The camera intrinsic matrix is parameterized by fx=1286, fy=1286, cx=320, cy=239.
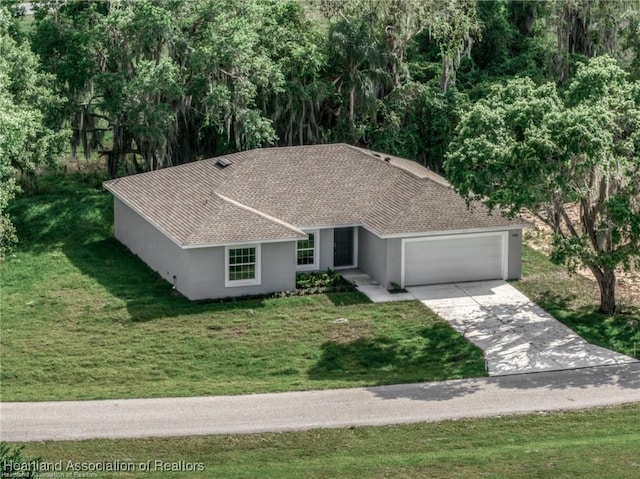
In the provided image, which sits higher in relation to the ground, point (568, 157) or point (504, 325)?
point (568, 157)

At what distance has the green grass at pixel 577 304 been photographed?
34.2 meters

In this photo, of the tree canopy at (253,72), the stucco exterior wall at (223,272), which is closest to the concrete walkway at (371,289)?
the stucco exterior wall at (223,272)

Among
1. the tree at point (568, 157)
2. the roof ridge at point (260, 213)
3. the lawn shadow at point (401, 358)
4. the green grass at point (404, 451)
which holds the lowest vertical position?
the green grass at point (404, 451)

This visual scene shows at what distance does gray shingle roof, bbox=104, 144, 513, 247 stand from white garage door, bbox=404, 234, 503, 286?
0.58 metres

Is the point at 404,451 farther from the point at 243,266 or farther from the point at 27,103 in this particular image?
the point at 27,103

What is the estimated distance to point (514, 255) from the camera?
38375 mm

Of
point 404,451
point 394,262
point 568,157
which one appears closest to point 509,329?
point 394,262

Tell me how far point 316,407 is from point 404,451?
303 centimetres

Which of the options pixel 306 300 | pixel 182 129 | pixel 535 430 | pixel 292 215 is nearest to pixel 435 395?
pixel 535 430

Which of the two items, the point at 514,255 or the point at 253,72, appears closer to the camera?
the point at 514,255

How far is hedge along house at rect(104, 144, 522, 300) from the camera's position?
3656cm

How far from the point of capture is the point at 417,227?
3731cm

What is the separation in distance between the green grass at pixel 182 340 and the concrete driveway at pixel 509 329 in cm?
62

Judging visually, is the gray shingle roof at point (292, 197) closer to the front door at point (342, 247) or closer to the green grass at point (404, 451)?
the front door at point (342, 247)
